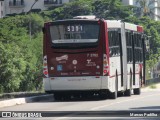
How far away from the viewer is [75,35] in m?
26.1

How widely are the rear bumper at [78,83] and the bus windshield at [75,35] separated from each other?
134cm

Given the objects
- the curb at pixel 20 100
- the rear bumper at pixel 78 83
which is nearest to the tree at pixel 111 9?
the curb at pixel 20 100

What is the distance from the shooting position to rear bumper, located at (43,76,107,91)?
25969mm

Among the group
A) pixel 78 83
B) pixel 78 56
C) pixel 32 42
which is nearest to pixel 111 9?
pixel 32 42

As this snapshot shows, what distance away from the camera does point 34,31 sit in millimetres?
97438

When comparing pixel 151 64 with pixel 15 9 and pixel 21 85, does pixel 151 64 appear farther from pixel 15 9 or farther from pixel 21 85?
pixel 21 85

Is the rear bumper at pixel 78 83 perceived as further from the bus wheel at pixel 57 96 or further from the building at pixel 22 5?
the building at pixel 22 5

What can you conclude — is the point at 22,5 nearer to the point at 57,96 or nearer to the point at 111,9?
the point at 111,9

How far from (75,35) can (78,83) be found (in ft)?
6.35

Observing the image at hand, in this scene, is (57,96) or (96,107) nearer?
(96,107)

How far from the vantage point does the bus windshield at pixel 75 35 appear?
2600cm

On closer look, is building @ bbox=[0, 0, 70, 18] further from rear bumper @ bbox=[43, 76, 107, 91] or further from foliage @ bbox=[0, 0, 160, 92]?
rear bumper @ bbox=[43, 76, 107, 91]

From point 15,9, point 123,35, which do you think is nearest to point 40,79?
point 123,35

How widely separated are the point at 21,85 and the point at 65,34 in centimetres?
2849
